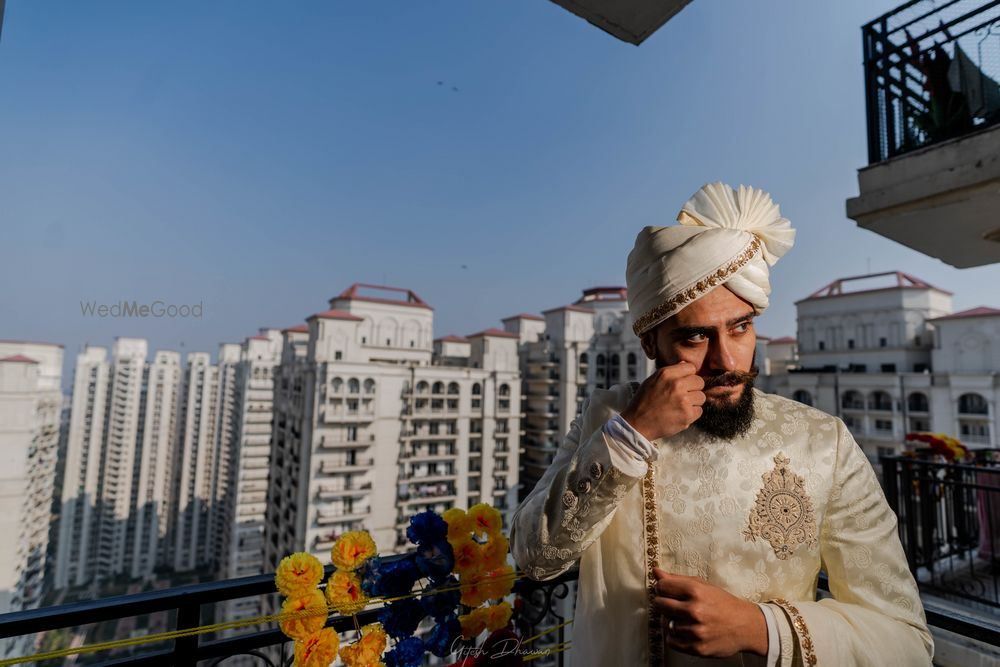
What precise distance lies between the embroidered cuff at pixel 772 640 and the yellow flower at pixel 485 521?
2.64ft

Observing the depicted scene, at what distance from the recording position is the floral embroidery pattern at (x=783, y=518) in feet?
3.38

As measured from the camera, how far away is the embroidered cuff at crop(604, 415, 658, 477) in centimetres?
91

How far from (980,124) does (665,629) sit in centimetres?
400

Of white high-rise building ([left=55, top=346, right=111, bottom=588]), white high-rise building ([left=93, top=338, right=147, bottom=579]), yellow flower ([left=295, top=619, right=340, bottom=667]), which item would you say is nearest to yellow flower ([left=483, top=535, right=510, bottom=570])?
yellow flower ([left=295, top=619, right=340, bottom=667])

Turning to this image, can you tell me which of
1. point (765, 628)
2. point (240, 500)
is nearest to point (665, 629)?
point (765, 628)

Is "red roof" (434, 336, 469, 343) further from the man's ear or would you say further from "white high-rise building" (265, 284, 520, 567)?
the man's ear

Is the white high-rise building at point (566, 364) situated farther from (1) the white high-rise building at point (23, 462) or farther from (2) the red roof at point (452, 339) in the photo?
(1) the white high-rise building at point (23, 462)

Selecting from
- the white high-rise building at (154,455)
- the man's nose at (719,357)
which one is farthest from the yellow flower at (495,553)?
the white high-rise building at (154,455)

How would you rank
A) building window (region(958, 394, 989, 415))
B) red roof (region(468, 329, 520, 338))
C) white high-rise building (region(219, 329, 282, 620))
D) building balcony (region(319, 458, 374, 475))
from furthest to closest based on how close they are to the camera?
white high-rise building (region(219, 329, 282, 620)), red roof (region(468, 329, 520, 338)), building balcony (region(319, 458, 374, 475)), building window (region(958, 394, 989, 415))

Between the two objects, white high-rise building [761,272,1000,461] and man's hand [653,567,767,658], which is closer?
man's hand [653,567,767,658]

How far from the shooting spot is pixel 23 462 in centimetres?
2028

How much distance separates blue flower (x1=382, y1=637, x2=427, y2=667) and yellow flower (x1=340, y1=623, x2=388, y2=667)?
3 cm

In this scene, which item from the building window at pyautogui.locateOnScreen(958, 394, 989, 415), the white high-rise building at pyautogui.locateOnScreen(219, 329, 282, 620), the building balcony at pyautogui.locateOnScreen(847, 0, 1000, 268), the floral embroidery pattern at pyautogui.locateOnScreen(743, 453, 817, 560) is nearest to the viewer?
the floral embroidery pattern at pyautogui.locateOnScreen(743, 453, 817, 560)

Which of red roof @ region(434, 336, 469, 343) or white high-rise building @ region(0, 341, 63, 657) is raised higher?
red roof @ region(434, 336, 469, 343)
